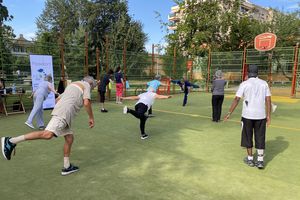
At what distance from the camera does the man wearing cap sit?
4141 millimetres

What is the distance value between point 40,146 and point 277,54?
17.8 m

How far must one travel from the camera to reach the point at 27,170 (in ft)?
15.4

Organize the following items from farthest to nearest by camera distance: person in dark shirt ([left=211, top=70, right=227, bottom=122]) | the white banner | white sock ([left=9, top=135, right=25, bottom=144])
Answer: the white banner, person in dark shirt ([left=211, top=70, right=227, bottom=122]), white sock ([left=9, top=135, right=25, bottom=144])

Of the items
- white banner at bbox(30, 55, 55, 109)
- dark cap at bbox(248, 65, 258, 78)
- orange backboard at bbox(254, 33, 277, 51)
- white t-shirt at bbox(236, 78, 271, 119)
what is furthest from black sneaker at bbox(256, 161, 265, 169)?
orange backboard at bbox(254, 33, 277, 51)

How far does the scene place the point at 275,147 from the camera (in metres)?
6.13

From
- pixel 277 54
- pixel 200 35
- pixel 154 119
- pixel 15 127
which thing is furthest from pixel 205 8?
pixel 15 127

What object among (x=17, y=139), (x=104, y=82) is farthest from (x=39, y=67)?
(x=17, y=139)

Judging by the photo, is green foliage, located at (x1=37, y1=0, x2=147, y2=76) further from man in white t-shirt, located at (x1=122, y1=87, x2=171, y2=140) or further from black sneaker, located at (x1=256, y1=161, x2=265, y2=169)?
black sneaker, located at (x1=256, y1=161, x2=265, y2=169)

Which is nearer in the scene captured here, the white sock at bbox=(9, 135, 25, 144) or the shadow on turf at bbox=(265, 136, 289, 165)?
the white sock at bbox=(9, 135, 25, 144)

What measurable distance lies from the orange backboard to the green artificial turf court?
1105cm

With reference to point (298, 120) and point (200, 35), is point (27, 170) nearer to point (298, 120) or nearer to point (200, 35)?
point (298, 120)

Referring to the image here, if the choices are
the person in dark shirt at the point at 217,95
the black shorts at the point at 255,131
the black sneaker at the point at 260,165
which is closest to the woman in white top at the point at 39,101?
the person in dark shirt at the point at 217,95

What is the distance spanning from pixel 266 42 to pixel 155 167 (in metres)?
16.0

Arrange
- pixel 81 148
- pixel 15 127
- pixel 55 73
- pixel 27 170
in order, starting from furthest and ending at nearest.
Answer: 1. pixel 55 73
2. pixel 15 127
3. pixel 81 148
4. pixel 27 170
